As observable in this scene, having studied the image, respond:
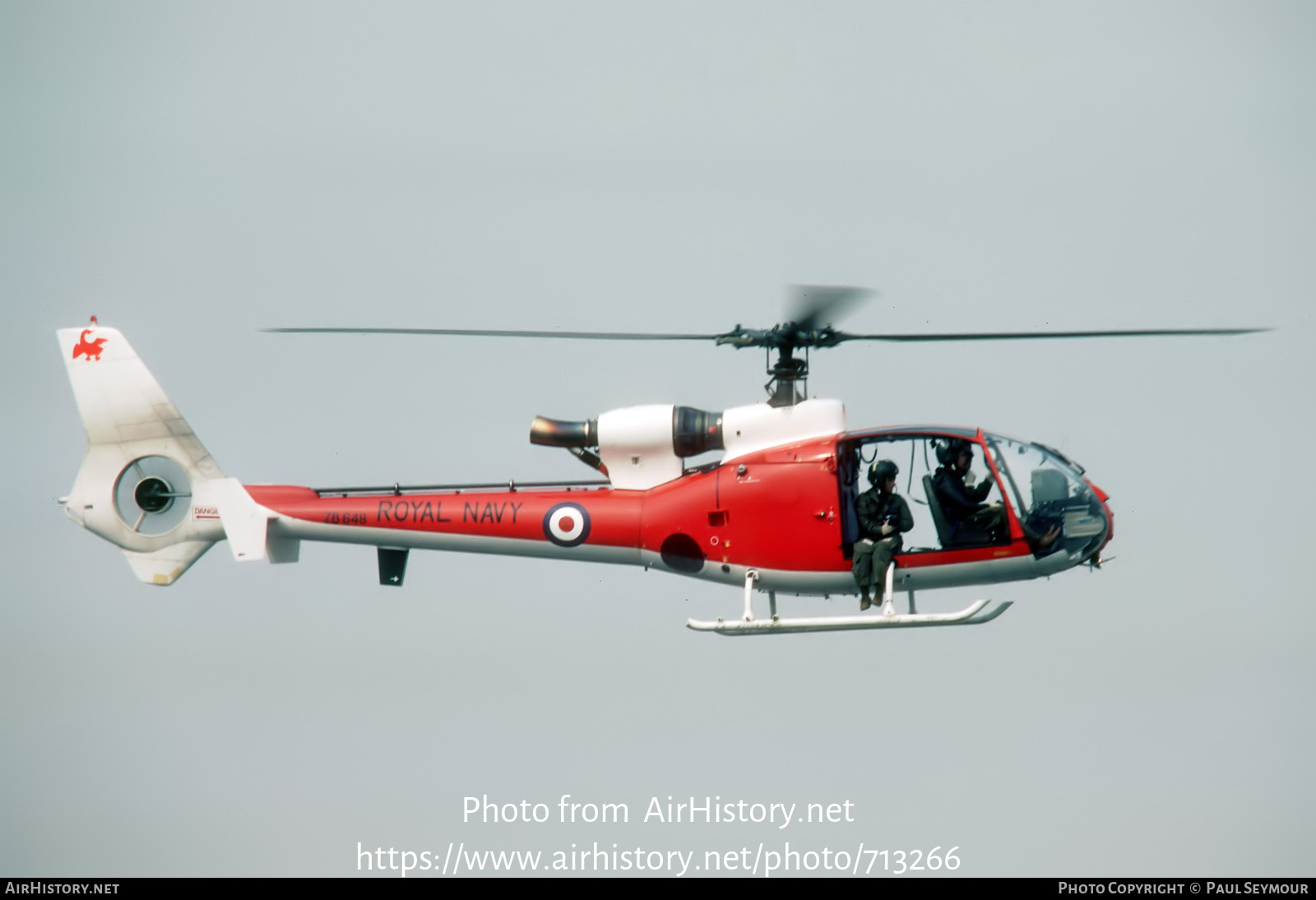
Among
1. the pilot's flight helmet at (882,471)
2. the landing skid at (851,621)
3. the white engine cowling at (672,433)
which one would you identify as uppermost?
the white engine cowling at (672,433)

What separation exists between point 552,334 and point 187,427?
15.4 ft

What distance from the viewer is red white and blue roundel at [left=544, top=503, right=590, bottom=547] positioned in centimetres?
1758

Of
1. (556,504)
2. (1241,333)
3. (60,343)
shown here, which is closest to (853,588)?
(556,504)

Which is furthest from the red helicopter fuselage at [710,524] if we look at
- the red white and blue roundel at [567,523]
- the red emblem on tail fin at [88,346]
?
the red emblem on tail fin at [88,346]

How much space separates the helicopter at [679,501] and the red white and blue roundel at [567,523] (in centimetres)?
2

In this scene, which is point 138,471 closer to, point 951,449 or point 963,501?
point 951,449

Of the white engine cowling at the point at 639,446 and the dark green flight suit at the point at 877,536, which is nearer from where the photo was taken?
the dark green flight suit at the point at 877,536

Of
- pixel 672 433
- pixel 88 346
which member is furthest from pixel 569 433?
pixel 88 346

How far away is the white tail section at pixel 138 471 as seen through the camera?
18812mm

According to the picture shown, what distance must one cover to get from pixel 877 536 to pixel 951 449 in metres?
1.07

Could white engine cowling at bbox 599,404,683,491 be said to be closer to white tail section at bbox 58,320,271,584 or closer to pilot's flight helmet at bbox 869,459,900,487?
pilot's flight helmet at bbox 869,459,900,487

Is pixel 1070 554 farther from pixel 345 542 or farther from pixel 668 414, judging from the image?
pixel 345 542

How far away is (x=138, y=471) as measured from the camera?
1902 cm

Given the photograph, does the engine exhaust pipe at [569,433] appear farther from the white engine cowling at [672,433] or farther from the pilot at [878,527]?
the pilot at [878,527]
